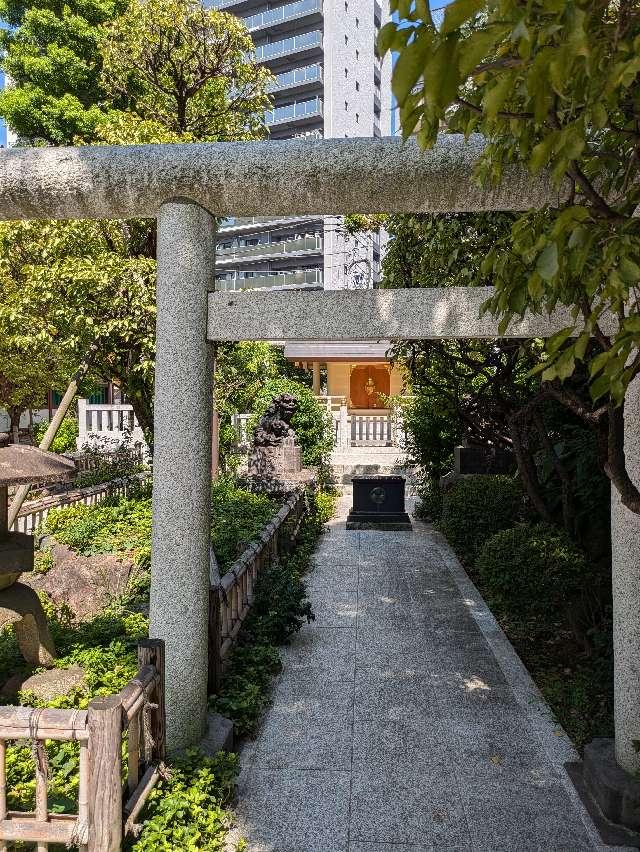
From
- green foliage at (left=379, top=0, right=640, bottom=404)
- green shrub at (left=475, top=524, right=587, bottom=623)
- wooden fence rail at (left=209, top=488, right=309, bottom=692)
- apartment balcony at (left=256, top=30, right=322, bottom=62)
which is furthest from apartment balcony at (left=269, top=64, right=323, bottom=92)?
green foliage at (left=379, top=0, right=640, bottom=404)

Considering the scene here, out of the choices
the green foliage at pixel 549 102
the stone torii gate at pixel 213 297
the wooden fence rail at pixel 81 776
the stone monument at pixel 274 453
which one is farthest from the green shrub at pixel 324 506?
the green foliage at pixel 549 102

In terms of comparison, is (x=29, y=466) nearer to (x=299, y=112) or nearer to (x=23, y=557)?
(x=23, y=557)

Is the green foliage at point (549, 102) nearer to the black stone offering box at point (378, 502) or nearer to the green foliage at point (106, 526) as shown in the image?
the green foliage at point (106, 526)

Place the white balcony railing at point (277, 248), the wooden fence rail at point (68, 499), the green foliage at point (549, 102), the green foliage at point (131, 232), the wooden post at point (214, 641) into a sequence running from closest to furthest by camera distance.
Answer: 1. the green foliage at point (549, 102)
2. the wooden post at point (214, 641)
3. the green foliage at point (131, 232)
4. the wooden fence rail at point (68, 499)
5. the white balcony railing at point (277, 248)

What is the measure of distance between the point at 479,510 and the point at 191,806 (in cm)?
607

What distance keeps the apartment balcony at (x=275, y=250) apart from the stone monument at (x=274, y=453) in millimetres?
25132

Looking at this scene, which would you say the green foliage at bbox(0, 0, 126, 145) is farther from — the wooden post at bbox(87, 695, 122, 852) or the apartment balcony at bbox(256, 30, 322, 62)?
the apartment balcony at bbox(256, 30, 322, 62)

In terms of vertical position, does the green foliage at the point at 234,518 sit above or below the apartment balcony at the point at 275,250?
below

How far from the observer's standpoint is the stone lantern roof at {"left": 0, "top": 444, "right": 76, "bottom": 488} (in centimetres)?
398

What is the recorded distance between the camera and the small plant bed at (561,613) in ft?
15.1

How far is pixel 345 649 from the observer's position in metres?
5.81

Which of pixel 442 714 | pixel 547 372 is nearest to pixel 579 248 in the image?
pixel 547 372

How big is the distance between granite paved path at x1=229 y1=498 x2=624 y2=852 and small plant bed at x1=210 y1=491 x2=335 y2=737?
0.44 feet

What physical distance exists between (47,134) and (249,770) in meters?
15.1
